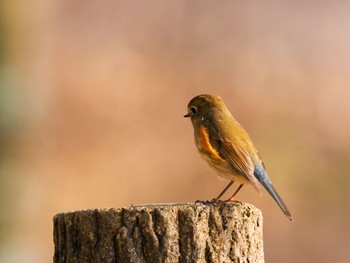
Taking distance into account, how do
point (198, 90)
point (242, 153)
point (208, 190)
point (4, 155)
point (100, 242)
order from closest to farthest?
point (100, 242)
point (242, 153)
point (4, 155)
point (208, 190)
point (198, 90)

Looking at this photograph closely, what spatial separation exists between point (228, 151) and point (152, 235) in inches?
67.1

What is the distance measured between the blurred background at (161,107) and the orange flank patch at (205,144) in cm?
473

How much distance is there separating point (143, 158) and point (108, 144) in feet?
1.64

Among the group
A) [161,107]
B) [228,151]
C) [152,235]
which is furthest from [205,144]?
[161,107]

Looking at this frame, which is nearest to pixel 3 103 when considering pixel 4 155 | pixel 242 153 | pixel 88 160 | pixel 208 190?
pixel 4 155

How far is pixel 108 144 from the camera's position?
12219mm

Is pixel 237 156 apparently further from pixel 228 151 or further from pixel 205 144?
pixel 205 144

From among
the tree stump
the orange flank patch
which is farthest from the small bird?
the tree stump

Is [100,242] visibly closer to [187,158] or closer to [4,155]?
[4,155]

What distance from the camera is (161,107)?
12656 mm

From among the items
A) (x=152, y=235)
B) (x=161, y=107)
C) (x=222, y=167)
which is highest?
(x=161, y=107)

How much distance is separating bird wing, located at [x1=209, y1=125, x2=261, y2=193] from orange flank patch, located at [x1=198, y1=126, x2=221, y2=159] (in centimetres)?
2

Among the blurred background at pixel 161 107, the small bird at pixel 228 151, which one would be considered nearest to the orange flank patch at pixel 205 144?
the small bird at pixel 228 151

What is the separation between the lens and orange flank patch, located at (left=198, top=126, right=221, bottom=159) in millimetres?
5457
